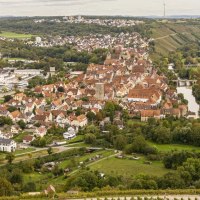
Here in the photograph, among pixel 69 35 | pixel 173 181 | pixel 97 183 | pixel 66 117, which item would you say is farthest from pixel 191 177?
pixel 69 35

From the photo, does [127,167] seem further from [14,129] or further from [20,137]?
[14,129]

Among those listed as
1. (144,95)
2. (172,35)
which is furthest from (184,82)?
(172,35)

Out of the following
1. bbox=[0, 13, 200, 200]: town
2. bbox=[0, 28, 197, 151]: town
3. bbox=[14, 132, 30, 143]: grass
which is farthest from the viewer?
bbox=[0, 28, 197, 151]: town

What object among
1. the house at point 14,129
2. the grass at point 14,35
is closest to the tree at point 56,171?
the house at point 14,129

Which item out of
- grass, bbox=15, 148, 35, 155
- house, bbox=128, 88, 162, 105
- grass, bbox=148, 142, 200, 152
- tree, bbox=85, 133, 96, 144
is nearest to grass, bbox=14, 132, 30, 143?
grass, bbox=15, 148, 35, 155

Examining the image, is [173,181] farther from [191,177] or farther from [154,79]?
[154,79]

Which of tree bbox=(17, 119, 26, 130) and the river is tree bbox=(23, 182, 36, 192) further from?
the river

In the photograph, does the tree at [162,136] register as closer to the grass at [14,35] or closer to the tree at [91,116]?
the tree at [91,116]
